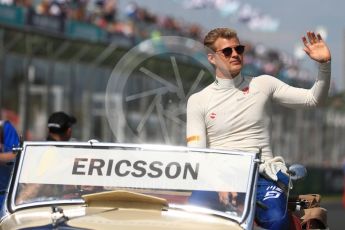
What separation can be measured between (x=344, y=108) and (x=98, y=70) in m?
22.9

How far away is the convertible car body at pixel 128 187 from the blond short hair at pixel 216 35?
1003mm

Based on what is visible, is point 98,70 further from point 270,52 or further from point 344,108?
point 344,108

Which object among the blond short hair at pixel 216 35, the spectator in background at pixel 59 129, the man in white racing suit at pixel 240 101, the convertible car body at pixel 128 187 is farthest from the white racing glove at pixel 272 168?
the spectator in background at pixel 59 129

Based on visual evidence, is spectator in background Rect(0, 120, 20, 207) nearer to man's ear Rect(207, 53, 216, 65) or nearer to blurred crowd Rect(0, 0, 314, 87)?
man's ear Rect(207, 53, 216, 65)

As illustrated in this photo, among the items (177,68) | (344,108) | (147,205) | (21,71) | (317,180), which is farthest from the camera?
(344,108)

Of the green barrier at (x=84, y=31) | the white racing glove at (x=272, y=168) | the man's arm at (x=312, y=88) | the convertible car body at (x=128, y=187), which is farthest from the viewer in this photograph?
the green barrier at (x=84, y=31)

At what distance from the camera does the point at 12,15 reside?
2270 cm

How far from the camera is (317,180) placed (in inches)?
1554

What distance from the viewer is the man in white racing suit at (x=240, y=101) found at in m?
6.74

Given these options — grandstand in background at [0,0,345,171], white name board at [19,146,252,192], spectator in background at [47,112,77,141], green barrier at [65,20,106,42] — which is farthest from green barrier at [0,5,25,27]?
white name board at [19,146,252,192]

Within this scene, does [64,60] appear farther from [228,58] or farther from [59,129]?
[228,58]

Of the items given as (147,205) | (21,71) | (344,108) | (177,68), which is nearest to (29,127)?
(21,71)

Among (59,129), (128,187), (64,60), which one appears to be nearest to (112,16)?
(64,60)

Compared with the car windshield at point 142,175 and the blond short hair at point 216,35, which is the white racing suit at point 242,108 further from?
the car windshield at point 142,175
